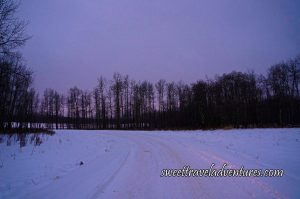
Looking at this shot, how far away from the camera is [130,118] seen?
6625cm

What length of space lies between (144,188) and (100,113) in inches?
2566

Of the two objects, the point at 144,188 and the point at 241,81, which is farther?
the point at 241,81

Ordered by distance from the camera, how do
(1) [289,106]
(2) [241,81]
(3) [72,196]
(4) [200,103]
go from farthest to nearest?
(2) [241,81], (4) [200,103], (1) [289,106], (3) [72,196]

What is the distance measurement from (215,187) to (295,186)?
2.03 meters

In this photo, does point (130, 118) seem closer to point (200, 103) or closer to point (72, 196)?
point (200, 103)

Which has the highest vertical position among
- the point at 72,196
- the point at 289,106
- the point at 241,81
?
the point at 241,81

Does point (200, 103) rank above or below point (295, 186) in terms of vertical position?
above

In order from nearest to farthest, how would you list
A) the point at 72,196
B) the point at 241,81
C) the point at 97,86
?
the point at 72,196
the point at 241,81
the point at 97,86

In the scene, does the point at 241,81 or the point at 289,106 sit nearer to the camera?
the point at 289,106

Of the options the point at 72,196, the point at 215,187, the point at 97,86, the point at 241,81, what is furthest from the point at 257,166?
the point at 97,86

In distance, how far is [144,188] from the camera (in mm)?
6180

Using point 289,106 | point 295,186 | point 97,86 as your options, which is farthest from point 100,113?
point 295,186

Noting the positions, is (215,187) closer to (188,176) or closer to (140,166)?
(188,176)

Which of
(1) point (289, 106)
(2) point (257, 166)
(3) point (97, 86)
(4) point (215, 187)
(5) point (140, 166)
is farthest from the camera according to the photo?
(3) point (97, 86)
